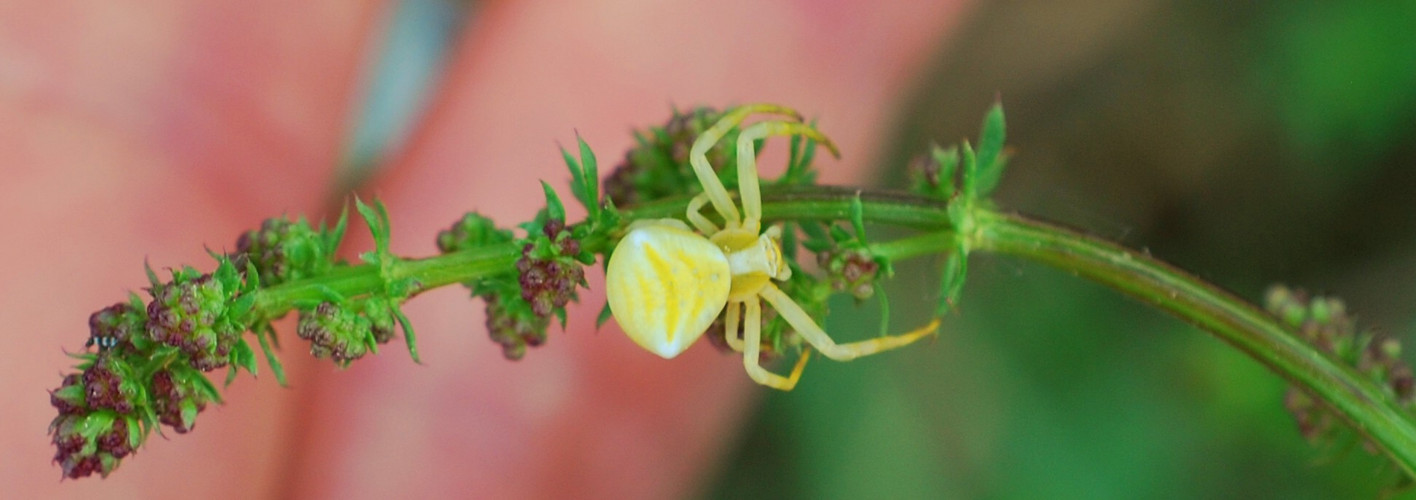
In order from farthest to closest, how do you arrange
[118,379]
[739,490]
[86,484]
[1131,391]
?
[739,490]
[1131,391]
[86,484]
[118,379]

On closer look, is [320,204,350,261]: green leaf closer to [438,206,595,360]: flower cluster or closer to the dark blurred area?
[438,206,595,360]: flower cluster

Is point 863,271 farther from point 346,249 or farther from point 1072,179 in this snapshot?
point 346,249

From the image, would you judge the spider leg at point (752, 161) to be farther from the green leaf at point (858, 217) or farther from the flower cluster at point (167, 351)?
the flower cluster at point (167, 351)

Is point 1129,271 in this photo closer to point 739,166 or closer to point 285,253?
point 739,166

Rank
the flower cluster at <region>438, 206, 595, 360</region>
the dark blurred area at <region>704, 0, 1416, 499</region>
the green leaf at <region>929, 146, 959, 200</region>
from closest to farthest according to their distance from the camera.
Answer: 1. the flower cluster at <region>438, 206, 595, 360</region>
2. the green leaf at <region>929, 146, 959, 200</region>
3. the dark blurred area at <region>704, 0, 1416, 499</region>

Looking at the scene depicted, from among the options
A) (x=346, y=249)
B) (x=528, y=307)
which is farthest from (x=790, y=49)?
(x=528, y=307)

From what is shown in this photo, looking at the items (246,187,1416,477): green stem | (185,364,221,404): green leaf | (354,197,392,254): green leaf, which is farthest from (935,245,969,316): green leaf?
(185,364,221,404): green leaf

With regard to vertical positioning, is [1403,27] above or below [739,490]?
above
